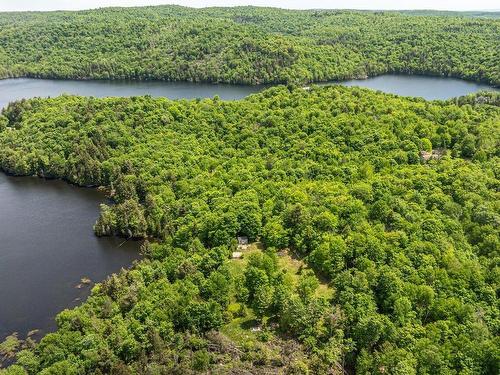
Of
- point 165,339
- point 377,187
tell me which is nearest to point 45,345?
point 165,339

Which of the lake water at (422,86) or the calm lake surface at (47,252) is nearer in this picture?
the calm lake surface at (47,252)

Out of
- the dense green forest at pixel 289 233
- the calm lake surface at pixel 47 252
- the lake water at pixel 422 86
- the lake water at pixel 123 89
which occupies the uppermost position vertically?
the lake water at pixel 422 86

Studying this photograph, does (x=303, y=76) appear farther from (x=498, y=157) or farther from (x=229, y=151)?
(x=498, y=157)


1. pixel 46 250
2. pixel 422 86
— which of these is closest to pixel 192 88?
pixel 422 86

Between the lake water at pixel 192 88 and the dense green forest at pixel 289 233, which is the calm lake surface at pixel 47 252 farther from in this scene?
the lake water at pixel 192 88

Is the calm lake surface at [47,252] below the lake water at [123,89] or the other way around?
below

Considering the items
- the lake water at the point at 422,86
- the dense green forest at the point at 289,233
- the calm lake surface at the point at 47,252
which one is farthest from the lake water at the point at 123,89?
the calm lake surface at the point at 47,252
